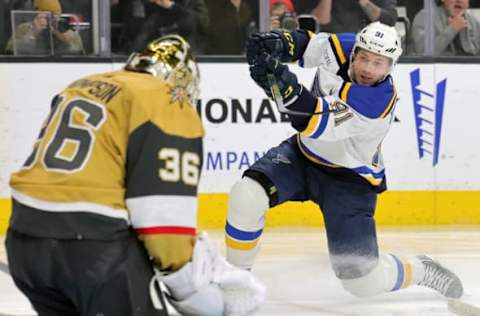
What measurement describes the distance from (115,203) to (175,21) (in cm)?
427

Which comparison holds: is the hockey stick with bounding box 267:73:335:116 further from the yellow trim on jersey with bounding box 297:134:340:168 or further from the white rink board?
the white rink board

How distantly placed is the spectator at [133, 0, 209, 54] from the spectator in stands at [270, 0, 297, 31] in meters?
0.36

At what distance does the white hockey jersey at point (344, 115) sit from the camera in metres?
3.90

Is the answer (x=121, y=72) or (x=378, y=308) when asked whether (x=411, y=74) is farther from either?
(x=121, y=72)

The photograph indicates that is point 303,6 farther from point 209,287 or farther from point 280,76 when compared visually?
point 209,287

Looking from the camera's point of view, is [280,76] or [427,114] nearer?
[280,76]

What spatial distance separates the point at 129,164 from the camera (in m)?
2.28

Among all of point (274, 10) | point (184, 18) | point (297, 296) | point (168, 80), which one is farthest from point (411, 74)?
point (168, 80)

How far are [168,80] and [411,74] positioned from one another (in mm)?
4252

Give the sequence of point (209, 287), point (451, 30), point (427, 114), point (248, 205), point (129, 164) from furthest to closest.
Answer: point (451, 30) < point (427, 114) < point (248, 205) < point (209, 287) < point (129, 164)

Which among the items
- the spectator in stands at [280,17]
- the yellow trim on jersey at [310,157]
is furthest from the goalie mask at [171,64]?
the spectator in stands at [280,17]

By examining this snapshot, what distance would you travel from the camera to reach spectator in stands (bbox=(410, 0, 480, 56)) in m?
6.68

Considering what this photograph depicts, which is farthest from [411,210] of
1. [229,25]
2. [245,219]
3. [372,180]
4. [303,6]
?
[245,219]

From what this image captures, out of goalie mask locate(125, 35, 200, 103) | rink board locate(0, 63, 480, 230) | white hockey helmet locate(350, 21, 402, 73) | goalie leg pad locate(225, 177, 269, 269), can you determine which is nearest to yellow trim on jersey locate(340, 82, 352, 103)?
white hockey helmet locate(350, 21, 402, 73)
